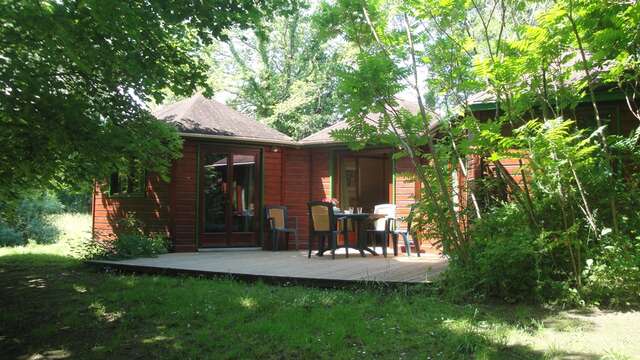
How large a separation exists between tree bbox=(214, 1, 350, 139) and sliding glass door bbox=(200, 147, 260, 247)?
37.2 ft

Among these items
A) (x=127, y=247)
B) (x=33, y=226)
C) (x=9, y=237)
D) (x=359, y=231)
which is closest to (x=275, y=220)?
(x=359, y=231)

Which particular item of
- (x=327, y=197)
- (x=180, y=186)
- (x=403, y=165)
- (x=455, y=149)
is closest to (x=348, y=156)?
(x=327, y=197)

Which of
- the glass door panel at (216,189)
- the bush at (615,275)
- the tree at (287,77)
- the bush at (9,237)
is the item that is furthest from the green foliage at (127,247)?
the tree at (287,77)

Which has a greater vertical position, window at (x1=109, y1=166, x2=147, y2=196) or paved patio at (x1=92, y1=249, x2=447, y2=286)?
window at (x1=109, y1=166, x2=147, y2=196)

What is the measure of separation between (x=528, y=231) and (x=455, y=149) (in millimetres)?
1108

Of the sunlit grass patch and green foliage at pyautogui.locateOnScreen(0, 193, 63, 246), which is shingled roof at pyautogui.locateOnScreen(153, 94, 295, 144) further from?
green foliage at pyautogui.locateOnScreen(0, 193, 63, 246)

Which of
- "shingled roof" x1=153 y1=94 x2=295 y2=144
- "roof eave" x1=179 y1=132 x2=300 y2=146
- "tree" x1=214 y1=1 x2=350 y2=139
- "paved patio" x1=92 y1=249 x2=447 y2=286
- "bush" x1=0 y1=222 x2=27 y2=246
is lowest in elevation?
"paved patio" x1=92 y1=249 x2=447 y2=286

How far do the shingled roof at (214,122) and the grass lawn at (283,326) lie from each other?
4.70 meters

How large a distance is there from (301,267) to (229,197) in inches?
173

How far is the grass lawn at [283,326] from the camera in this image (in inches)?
150

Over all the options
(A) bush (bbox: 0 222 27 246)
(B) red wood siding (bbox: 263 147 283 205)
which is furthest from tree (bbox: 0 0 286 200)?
(A) bush (bbox: 0 222 27 246)

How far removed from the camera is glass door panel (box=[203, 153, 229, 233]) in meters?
11.3

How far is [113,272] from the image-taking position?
7984 millimetres

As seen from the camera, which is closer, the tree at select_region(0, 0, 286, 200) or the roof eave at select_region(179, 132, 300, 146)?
the tree at select_region(0, 0, 286, 200)
